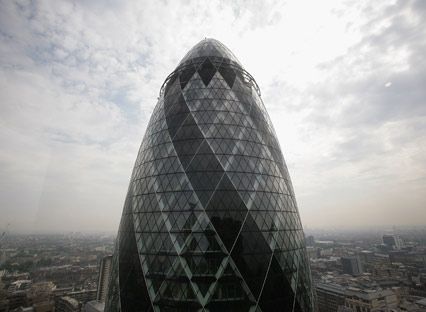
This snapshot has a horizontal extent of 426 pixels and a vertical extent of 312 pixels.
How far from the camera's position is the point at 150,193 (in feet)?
52.5

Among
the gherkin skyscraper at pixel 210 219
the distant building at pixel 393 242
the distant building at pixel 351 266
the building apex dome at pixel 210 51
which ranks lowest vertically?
the distant building at pixel 351 266

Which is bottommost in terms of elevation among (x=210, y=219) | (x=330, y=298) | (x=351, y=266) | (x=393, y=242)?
(x=330, y=298)

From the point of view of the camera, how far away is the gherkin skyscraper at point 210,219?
42.4 ft

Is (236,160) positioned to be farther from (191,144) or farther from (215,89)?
(215,89)

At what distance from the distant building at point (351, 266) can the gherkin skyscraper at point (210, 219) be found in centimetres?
9055

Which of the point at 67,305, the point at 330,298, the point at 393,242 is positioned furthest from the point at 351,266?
the point at 393,242

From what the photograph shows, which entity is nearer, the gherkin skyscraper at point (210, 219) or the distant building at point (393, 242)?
the gherkin skyscraper at point (210, 219)

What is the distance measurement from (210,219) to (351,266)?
9746 centimetres

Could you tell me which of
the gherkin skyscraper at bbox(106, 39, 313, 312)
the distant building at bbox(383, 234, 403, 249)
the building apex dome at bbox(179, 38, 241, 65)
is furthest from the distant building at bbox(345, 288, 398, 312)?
the distant building at bbox(383, 234, 403, 249)

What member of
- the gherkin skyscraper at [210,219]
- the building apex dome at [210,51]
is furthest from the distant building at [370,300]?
the building apex dome at [210,51]

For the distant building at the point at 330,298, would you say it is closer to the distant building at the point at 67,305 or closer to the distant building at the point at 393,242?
the distant building at the point at 67,305

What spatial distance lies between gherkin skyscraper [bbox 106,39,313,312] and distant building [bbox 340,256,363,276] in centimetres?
9055

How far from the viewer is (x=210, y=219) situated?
541 inches

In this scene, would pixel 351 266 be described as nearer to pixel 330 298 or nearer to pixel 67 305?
pixel 330 298
